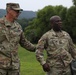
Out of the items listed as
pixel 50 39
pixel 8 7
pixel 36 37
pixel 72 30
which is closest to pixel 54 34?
pixel 50 39

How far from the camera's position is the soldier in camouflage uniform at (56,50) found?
6.90 meters

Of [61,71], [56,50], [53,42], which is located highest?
[53,42]

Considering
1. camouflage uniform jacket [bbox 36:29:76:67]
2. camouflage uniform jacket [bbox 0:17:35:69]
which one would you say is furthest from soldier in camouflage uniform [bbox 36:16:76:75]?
camouflage uniform jacket [bbox 0:17:35:69]

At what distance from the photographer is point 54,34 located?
6.96 meters

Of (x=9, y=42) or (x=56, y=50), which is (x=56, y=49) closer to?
(x=56, y=50)

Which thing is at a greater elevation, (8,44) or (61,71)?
(8,44)

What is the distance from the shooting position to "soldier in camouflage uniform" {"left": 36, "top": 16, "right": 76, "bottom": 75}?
22.6ft

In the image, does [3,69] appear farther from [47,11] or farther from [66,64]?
[47,11]

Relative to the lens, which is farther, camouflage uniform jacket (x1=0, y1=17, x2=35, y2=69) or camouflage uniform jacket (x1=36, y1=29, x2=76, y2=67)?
camouflage uniform jacket (x1=36, y1=29, x2=76, y2=67)

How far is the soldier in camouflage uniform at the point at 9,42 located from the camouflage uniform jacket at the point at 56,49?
1.85ft

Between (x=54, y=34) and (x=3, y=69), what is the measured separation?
115 cm

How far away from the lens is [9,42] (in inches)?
254

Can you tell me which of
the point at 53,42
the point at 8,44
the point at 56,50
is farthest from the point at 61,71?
the point at 8,44

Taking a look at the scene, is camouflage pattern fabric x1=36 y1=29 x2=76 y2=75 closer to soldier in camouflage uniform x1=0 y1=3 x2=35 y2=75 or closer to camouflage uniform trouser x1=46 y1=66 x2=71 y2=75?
camouflage uniform trouser x1=46 y1=66 x2=71 y2=75
